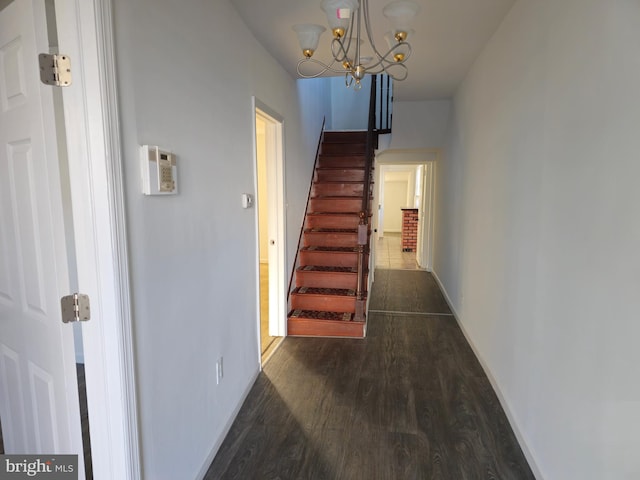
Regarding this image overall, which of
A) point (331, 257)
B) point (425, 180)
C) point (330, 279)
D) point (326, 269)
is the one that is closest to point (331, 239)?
point (331, 257)

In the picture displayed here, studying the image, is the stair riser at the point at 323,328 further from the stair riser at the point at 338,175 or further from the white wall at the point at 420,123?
the white wall at the point at 420,123

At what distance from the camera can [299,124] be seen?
4262 millimetres

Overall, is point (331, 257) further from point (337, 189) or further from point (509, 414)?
point (509, 414)

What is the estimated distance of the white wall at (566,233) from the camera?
1.20 meters

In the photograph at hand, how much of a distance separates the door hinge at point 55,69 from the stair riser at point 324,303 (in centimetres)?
302

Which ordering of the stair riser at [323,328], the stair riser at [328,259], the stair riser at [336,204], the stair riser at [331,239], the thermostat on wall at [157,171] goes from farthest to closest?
the stair riser at [336,204]
the stair riser at [331,239]
the stair riser at [328,259]
the stair riser at [323,328]
the thermostat on wall at [157,171]

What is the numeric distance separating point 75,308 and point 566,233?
191 centimetres

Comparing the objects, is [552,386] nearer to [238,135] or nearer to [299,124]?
→ [238,135]

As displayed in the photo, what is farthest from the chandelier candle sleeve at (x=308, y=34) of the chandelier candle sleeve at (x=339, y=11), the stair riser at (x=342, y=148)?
the stair riser at (x=342, y=148)

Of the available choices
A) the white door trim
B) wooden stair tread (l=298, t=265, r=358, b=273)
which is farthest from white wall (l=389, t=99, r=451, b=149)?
the white door trim

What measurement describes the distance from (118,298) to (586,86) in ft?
6.23

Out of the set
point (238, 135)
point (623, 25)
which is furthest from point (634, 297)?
point (238, 135)

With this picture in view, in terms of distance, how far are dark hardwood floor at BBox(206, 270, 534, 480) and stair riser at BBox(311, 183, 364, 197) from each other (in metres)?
2.24

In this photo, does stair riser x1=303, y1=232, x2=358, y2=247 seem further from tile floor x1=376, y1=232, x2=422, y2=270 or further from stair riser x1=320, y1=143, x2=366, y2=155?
tile floor x1=376, y1=232, x2=422, y2=270
